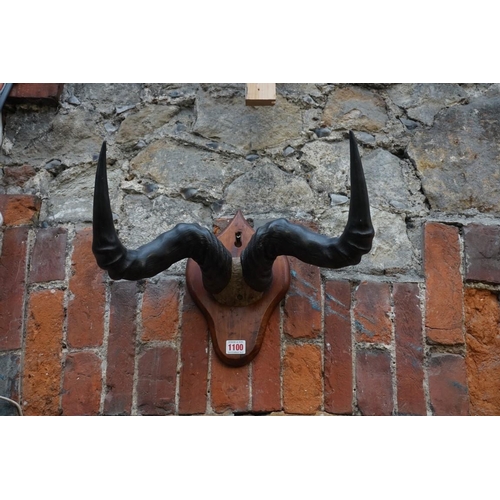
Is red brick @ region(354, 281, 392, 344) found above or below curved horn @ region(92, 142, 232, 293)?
below

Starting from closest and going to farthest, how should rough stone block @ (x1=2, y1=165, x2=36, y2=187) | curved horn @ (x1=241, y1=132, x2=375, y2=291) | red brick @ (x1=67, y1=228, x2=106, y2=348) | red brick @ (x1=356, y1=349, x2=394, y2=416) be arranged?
1. curved horn @ (x1=241, y1=132, x2=375, y2=291)
2. red brick @ (x1=356, y1=349, x2=394, y2=416)
3. red brick @ (x1=67, y1=228, x2=106, y2=348)
4. rough stone block @ (x1=2, y1=165, x2=36, y2=187)

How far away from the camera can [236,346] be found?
1.99 m

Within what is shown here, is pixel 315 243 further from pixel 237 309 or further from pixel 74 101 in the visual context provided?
pixel 74 101

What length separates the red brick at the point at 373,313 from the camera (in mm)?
2029

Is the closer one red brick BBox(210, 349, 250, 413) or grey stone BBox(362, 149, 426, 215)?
red brick BBox(210, 349, 250, 413)

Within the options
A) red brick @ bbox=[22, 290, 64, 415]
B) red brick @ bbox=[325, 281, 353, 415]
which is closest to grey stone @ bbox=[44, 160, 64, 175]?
red brick @ bbox=[22, 290, 64, 415]

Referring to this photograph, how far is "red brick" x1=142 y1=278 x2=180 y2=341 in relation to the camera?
6.73ft

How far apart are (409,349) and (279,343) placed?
0.33m

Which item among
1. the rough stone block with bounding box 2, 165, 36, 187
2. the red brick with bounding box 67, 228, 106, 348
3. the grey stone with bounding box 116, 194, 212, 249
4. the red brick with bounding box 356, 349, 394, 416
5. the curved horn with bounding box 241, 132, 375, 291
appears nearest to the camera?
the curved horn with bounding box 241, 132, 375, 291

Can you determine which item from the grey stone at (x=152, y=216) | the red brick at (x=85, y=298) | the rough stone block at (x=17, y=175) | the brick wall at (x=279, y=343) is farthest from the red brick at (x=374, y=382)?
the rough stone block at (x=17, y=175)

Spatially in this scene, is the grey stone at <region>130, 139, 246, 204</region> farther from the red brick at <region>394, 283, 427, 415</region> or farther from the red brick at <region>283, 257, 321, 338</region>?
the red brick at <region>394, 283, 427, 415</region>

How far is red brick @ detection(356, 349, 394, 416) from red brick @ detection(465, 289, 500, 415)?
21cm

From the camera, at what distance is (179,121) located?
2334 millimetres

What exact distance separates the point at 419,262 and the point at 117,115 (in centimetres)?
97
